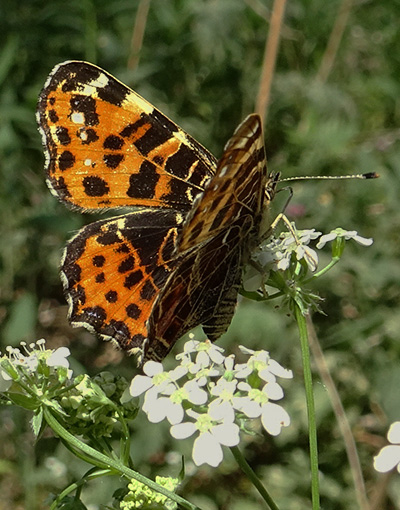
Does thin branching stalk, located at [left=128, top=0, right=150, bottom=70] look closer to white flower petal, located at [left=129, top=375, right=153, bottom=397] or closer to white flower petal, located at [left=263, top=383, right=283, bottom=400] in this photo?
white flower petal, located at [left=129, top=375, right=153, bottom=397]

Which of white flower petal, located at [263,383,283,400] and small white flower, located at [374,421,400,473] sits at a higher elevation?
small white flower, located at [374,421,400,473]

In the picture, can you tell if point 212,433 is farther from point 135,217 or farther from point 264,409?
point 135,217

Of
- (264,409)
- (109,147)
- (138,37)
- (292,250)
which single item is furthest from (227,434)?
(138,37)

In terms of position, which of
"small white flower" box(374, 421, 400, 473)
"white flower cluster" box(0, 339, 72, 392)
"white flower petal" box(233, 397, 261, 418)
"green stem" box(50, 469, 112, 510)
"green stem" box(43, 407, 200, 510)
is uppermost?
"small white flower" box(374, 421, 400, 473)

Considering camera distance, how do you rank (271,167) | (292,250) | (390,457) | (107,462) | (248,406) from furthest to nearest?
(271,167)
(292,250)
(248,406)
(107,462)
(390,457)

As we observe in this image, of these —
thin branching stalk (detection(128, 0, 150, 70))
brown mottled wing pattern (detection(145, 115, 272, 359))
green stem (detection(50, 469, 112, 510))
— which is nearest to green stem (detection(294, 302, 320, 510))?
brown mottled wing pattern (detection(145, 115, 272, 359))

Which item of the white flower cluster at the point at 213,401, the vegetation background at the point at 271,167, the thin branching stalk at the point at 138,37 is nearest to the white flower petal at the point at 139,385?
the white flower cluster at the point at 213,401
